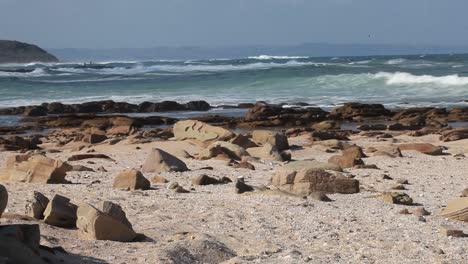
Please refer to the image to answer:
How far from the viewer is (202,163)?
39.8ft

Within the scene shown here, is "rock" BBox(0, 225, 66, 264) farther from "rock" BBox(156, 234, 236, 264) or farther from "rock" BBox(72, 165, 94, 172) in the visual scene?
"rock" BBox(72, 165, 94, 172)

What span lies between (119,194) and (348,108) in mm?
17406

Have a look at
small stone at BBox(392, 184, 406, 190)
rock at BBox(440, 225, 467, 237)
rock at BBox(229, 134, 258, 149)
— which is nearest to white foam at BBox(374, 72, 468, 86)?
rock at BBox(229, 134, 258, 149)

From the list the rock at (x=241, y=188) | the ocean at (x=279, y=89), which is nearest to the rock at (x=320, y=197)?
the rock at (x=241, y=188)

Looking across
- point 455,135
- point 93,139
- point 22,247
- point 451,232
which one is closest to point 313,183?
point 451,232

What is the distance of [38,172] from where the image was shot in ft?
30.5

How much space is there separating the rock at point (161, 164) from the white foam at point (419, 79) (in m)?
A: 30.0

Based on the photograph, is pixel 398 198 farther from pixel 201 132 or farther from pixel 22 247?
pixel 201 132

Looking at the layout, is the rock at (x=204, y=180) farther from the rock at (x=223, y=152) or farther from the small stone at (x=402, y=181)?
the rock at (x=223, y=152)

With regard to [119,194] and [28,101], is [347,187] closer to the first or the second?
[119,194]

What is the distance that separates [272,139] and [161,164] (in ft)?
13.7

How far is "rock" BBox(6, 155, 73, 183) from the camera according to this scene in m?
9.24

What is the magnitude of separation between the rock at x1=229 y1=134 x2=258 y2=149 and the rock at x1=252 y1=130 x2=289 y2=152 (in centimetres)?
36

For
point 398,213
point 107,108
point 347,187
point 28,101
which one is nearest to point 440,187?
point 347,187
